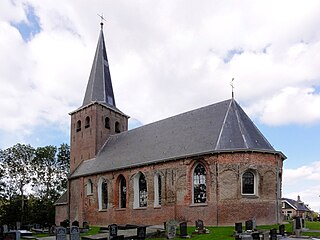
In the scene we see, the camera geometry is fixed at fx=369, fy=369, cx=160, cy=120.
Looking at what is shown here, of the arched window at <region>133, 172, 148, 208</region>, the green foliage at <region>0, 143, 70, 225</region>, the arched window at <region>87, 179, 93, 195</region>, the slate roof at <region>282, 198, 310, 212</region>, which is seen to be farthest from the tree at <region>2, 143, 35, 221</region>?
the slate roof at <region>282, 198, 310, 212</region>

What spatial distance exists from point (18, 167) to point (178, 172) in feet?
95.0

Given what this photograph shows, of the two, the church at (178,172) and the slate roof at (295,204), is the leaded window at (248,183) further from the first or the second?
the slate roof at (295,204)

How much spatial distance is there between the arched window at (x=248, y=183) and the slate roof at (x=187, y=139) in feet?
5.22

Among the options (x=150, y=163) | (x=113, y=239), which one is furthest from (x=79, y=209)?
(x=113, y=239)

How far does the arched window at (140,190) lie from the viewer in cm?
2622

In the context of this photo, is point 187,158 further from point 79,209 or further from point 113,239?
point 79,209

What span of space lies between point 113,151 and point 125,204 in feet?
16.9

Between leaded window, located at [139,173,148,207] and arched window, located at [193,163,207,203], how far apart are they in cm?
434

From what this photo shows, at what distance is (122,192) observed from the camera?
27891 mm

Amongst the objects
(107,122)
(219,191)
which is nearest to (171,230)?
(219,191)

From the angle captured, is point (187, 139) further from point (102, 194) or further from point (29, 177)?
point (29, 177)

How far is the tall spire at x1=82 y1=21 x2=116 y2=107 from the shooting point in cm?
3456

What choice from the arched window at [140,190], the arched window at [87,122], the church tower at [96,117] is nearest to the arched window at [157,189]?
the arched window at [140,190]

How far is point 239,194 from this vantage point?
21531mm
